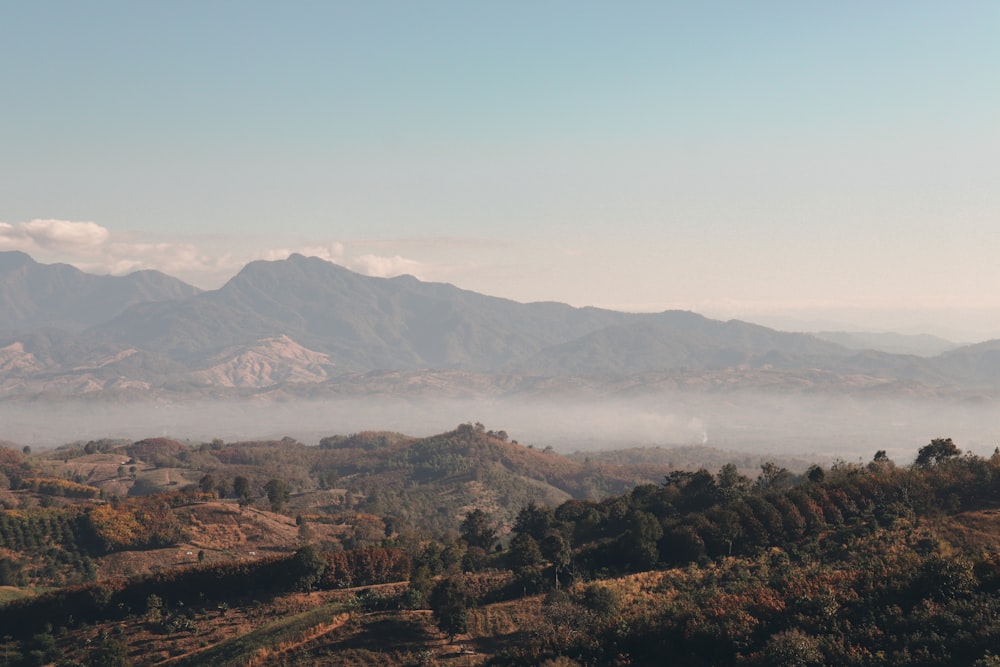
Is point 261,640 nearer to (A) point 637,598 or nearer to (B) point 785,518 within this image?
(A) point 637,598

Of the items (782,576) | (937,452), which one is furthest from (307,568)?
(937,452)

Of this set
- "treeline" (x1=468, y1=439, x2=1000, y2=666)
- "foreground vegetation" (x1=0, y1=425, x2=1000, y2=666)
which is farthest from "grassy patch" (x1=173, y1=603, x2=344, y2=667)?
"treeline" (x1=468, y1=439, x2=1000, y2=666)

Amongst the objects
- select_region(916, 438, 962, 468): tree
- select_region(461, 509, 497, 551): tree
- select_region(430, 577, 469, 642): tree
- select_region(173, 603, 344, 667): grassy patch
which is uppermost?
select_region(916, 438, 962, 468): tree

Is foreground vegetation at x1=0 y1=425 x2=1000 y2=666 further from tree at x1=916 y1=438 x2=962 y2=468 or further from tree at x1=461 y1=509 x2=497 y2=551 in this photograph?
tree at x1=461 y1=509 x2=497 y2=551

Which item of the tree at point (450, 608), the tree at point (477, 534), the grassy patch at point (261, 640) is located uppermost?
the tree at point (450, 608)

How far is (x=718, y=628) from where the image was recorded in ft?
211

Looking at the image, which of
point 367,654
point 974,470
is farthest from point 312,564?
point 974,470

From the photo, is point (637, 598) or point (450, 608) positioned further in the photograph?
point (637, 598)

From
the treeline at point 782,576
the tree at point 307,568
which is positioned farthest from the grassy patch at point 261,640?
the treeline at point 782,576

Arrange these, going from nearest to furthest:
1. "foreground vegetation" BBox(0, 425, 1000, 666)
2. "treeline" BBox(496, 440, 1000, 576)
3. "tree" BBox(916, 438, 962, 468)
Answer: "foreground vegetation" BBox(0, 425, 1000, 666) < "treeline" BBox(496, 440, 1000, 576) < "tree" BBox(916, 438, 962, 468)

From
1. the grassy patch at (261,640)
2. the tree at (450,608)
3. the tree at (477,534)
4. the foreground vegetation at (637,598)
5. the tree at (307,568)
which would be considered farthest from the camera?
the tree at (477,534)

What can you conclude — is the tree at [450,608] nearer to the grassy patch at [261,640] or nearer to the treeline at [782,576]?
the treeline at [782,576]

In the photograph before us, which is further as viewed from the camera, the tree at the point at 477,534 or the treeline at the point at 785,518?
the tree at the point at 477,534

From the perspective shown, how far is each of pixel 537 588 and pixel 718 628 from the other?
41.6 m
